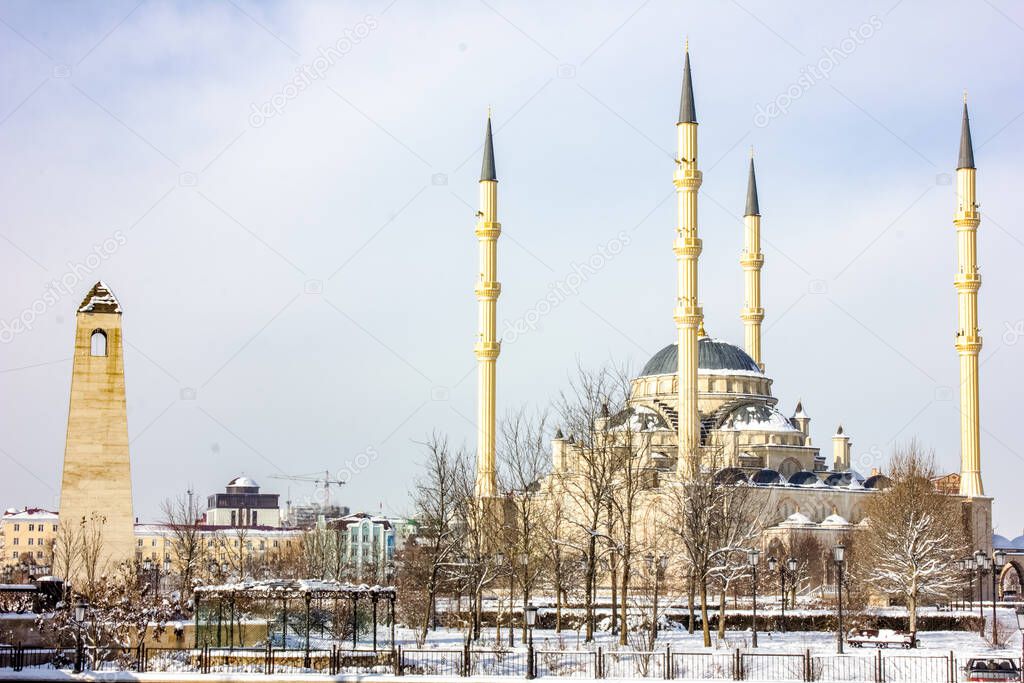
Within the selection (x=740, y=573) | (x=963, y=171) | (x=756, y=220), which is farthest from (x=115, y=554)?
(x=756, y=220)

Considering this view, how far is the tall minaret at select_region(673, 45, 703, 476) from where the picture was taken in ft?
204

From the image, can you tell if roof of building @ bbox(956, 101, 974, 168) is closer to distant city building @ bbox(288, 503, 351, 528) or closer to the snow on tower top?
the snow on tower top

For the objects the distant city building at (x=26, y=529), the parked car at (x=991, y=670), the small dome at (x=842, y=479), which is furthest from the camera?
the distant city building at (x=26, y=529)

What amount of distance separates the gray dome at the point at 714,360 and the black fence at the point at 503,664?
175 feet

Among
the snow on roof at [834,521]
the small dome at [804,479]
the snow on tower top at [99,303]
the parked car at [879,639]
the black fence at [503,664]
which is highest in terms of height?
the snow on tower top at [99,303]

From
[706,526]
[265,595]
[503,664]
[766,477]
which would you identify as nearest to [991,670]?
[503,664]

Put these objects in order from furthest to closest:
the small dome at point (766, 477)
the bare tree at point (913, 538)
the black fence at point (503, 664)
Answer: the small dome at point (766, 477) → the bare tree at point (913, 538) → the black fence at point (503, 664)

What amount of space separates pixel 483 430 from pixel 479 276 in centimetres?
715

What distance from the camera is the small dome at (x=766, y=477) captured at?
243 ft

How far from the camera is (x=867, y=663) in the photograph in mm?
28672

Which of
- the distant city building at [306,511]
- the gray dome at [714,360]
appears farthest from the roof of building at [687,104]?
the distant city building at [306,511]

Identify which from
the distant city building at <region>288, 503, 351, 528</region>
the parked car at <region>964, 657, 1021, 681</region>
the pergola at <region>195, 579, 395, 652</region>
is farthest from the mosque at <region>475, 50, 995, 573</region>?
the distant city building at <region>288, 503, 351, 528</region>

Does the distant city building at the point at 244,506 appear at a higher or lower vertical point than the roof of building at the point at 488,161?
lower

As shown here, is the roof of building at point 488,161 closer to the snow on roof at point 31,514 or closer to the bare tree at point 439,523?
the bare tree at point 439,523
